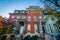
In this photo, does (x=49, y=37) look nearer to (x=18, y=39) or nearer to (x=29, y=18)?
(x=18, y=39)

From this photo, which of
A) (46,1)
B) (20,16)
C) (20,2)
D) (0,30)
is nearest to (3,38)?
(0,30)

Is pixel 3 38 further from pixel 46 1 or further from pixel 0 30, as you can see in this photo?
pixel 46 1

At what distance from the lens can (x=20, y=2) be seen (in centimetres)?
667

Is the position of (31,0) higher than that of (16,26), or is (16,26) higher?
(31,0)

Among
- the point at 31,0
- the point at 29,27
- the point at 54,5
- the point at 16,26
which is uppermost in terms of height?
the point at 31,0

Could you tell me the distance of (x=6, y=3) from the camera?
23.8 feet

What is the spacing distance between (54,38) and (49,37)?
0.65 metres

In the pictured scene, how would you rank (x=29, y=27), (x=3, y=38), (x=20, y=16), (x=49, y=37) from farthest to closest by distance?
(x=20, y=16)
(x=29, y=27)
(x=3, y=38)
(x=49, y=37)

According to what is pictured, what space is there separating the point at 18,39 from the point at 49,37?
3.32 m

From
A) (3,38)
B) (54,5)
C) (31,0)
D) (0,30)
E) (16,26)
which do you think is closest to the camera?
(54,5)

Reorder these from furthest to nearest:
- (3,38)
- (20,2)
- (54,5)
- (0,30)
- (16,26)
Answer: (16,26), (0,30), (3,38), (20,2), (54,5)

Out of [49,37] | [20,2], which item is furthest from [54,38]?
[20,2]

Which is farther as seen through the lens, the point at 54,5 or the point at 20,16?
Answer: the point at 20,16

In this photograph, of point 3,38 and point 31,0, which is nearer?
point 31,0
